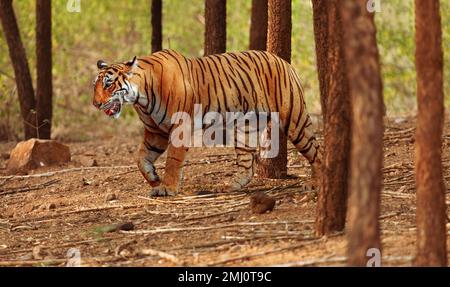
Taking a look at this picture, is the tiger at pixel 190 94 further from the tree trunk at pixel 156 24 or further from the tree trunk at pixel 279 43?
the tree trunk at pixel 156 24

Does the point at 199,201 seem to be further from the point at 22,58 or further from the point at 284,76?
the point at 22,58

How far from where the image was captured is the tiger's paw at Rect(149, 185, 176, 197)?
11055mm

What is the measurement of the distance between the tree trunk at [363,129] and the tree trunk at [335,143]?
1.83 metres

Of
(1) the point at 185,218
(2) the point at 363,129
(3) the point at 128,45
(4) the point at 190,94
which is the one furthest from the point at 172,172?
(3) the point at 128,45

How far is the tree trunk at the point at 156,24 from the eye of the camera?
1577cm

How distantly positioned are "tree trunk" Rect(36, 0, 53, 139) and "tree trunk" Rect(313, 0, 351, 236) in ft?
27.9

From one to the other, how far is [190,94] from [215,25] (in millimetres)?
2556

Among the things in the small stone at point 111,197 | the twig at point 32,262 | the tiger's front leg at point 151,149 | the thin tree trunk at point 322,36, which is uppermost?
the thin tree trunk at point 322,36

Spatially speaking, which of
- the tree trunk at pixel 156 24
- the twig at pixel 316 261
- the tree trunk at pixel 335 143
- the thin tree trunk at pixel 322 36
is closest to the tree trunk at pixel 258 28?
the tree trunk at pixel 156 24

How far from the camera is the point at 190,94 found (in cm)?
1108

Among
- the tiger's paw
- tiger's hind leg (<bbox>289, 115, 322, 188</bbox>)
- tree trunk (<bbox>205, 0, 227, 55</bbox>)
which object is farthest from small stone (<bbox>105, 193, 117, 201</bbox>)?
tree trunk (<bbox>205, 0, 227, 55</bbox>)

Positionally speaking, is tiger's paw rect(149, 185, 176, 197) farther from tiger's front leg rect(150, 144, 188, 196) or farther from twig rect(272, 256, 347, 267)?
twig rect(272, 256, 347, 267)
